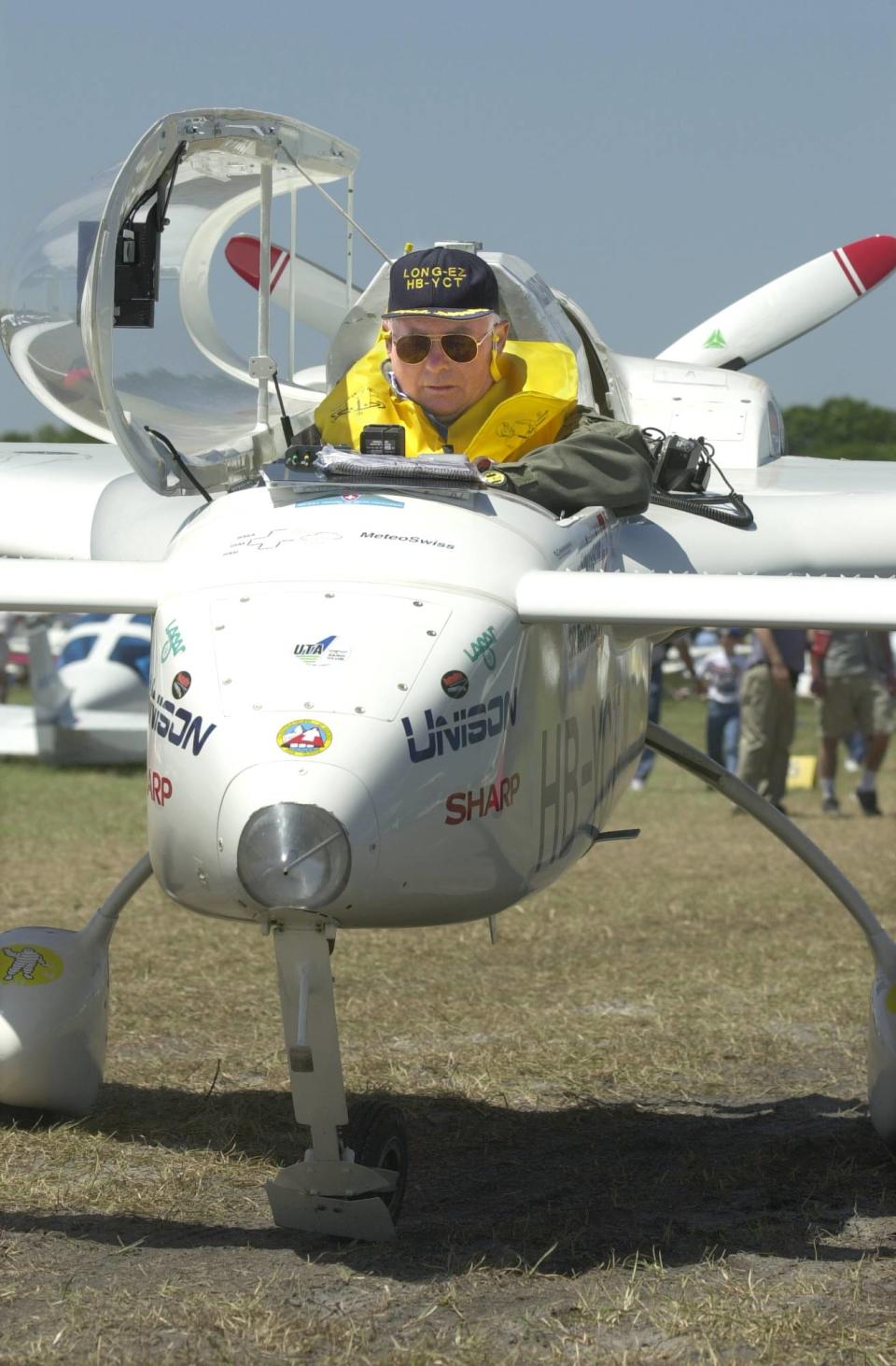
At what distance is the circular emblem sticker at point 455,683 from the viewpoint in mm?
3752

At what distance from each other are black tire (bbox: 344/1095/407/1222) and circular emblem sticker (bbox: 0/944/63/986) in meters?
1.63

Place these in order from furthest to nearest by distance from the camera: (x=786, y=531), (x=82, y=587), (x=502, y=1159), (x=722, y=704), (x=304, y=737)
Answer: (x=722, y=704) < (x=786, y=531) < (x=502, y=1159) < (x=82, y=587) < (x=304, y=737)

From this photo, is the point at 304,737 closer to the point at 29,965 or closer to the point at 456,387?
the point at 456,387

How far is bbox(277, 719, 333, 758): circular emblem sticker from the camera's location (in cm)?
359

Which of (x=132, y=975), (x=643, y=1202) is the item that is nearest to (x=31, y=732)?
(x=132, y=975)

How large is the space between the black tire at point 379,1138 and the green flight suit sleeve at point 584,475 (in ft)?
5.70

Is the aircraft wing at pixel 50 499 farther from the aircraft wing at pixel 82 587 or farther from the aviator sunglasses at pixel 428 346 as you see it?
the aircraft wing at pixel 82 587

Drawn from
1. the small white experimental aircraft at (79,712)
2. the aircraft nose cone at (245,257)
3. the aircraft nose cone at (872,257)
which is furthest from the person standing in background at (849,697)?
the aircraft nose cone at (245,257)

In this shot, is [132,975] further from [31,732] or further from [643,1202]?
[31,732]

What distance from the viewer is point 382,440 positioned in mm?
4738

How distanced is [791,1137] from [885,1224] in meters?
1.01

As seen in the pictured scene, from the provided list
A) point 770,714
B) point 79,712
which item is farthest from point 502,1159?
point 79,712

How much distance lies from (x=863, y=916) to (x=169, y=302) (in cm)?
337

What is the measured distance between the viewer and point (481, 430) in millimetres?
5312
